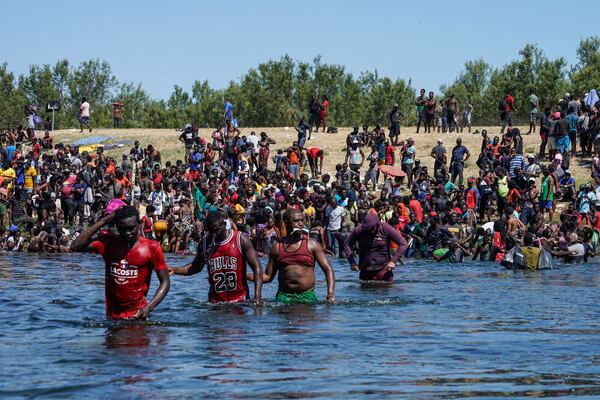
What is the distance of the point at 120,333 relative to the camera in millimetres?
11734

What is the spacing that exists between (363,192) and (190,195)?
5.27 meters

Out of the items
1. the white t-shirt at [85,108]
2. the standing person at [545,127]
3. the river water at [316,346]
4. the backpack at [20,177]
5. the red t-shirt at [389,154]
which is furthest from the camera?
the white t-shirt at [85,108]

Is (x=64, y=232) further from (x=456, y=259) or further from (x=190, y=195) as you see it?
(x=456, y=259)

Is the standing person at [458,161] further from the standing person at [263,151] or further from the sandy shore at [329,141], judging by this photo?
the standing person at [263,151]

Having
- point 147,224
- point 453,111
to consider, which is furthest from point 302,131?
point 147,224

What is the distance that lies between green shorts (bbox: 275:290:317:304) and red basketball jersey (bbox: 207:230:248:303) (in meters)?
0.95

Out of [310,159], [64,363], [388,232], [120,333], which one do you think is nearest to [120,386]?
[64,363]

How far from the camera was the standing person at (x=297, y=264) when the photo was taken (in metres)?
13.6

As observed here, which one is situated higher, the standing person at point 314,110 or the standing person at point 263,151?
the standing person at point 314,110

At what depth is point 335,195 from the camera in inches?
1144

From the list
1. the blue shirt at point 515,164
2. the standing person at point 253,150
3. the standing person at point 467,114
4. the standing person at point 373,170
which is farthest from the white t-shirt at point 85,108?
the blue shirt at point 515,164

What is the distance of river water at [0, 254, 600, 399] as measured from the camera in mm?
9148

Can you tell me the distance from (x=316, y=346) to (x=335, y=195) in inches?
695

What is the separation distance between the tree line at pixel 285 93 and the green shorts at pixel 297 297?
186 feet
